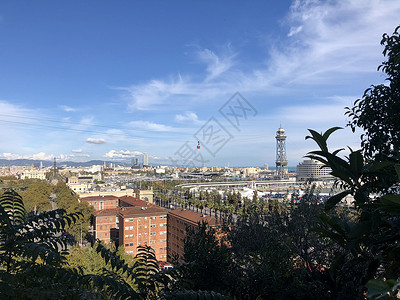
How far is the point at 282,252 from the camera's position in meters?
5.29

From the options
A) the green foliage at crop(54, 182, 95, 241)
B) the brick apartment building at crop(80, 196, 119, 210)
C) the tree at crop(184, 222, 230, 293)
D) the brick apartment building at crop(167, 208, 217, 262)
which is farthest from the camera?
the brick apartment building at crop(80, 196, 119, 210)

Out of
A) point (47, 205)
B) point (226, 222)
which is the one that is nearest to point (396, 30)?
point (226, 222)

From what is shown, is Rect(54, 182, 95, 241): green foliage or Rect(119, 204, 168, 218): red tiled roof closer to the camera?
Rect(54, 182, 95, 241): green foliage

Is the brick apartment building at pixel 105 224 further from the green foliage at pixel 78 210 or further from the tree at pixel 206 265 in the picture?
the tree at pixel 206 265

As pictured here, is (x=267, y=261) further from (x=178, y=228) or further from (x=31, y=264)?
(x=178, y=228)

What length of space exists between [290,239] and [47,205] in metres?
44.7

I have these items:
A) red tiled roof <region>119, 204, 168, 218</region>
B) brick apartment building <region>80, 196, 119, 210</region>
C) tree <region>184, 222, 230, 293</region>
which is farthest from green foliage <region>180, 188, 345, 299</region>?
brick apartment building <region>80, 196, 119, 210</region>

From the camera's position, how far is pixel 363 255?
2021 millimetres

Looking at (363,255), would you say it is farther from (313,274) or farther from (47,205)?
(47,205)

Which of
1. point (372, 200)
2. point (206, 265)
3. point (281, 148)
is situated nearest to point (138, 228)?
point (206, 265)

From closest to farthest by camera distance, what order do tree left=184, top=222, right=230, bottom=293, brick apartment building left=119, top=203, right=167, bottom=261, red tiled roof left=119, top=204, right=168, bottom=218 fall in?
tree left=184, top=222, right=230, bottom=293
brick apartment building left=119, top=203, right=167, bottom=261
red tiled roof left=119, top=204, right=168, bottom=218

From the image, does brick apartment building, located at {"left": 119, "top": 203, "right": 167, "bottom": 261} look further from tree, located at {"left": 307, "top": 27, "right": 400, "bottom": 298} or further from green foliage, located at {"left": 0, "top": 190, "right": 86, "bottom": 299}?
tree, located at {"left": 307, "top": 27, "right": 400, "bottom": 298}

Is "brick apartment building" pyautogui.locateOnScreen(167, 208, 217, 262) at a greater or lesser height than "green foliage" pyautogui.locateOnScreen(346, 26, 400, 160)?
lesser

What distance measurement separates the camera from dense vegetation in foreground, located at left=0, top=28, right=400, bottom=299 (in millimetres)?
1757
